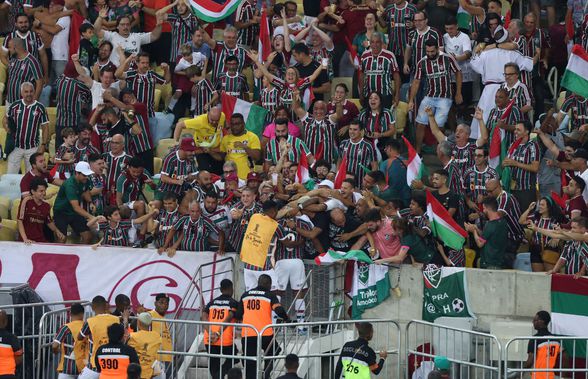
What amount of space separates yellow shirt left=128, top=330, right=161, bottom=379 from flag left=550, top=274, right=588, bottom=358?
5.37m

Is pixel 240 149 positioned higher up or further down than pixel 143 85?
further down

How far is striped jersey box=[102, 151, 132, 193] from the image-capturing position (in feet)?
85.1

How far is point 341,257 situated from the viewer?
23641 millimetres

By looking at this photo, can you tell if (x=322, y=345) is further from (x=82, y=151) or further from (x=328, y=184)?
(x=82, y=151)

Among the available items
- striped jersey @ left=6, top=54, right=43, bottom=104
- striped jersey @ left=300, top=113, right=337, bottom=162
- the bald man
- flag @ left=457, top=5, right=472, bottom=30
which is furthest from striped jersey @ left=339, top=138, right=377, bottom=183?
the bald man

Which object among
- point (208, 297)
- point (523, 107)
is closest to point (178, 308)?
point (208, 297)

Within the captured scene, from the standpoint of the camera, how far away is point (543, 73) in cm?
2778

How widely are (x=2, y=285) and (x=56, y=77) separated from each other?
17.9ft

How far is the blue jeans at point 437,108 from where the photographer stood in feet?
87.8

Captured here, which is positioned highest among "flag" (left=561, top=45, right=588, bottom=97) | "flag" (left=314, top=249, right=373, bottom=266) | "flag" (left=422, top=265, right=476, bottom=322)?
"flag" (left=561, top=45, right=588, bottom=97)

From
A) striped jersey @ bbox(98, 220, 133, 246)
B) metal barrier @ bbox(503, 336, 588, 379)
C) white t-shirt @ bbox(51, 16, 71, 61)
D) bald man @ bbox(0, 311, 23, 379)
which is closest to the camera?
metal barrier @ bbox(503, 336, 588, 379)

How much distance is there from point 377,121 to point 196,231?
12.0 ft

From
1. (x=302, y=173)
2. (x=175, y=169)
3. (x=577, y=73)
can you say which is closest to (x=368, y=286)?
(x=302, y=173)

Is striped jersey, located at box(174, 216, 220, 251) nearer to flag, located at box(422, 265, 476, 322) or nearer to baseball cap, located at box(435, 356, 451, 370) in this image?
flag, located at box(422, 265, 476, 322)
